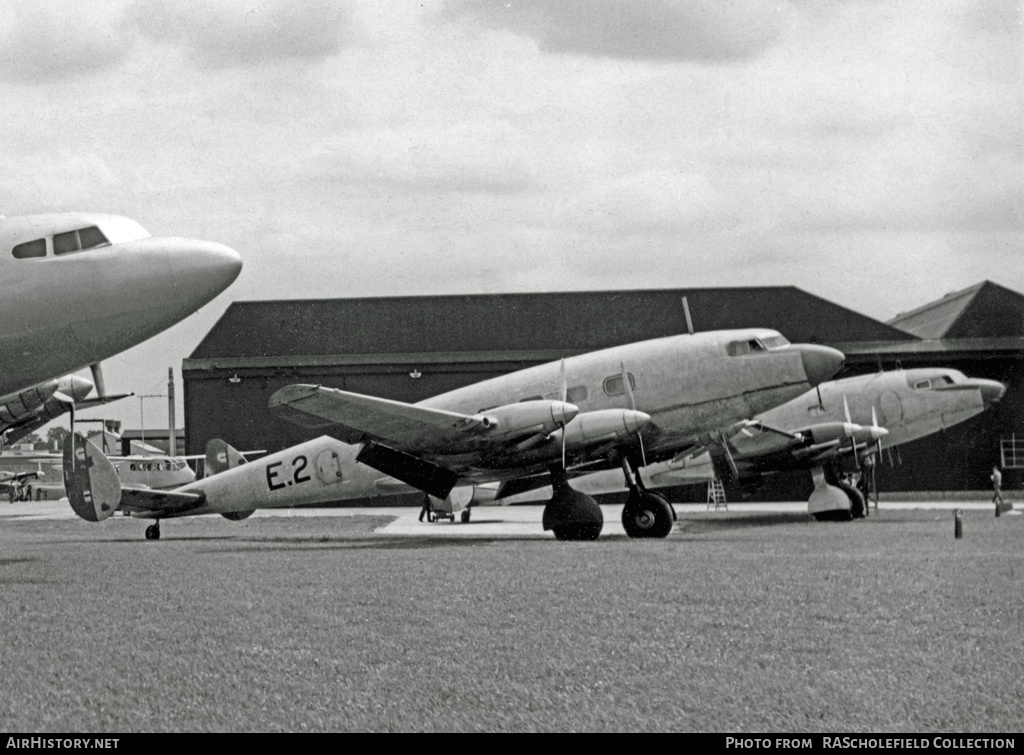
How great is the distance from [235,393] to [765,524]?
2937 centimetres

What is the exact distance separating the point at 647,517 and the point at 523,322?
32204mm

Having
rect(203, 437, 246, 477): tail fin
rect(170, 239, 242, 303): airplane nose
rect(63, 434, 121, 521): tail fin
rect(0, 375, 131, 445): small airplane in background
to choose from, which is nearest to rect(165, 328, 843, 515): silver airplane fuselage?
Result: rect(63, 434, 121, 521): tail fin

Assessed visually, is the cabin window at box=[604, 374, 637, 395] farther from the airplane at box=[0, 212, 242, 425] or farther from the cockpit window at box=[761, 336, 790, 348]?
the airplane at box=[0, 212, 242, 425]

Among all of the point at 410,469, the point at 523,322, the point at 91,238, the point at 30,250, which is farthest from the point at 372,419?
the point at 523,322

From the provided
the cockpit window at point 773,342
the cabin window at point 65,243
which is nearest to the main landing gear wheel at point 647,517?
the cockpit window at point 773,342

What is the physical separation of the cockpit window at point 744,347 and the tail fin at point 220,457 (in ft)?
42.6

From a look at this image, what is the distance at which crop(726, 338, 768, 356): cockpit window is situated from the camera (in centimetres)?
2003

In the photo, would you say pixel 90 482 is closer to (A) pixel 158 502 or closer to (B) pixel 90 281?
(A) pixel 158 502

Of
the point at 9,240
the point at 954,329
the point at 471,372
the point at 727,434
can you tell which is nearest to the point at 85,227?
the point at 9,240

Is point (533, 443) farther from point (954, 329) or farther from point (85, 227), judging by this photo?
point (954, 329)

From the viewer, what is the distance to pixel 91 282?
1108 cm

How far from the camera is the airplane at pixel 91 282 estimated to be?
36.2ft

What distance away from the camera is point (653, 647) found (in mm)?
7371

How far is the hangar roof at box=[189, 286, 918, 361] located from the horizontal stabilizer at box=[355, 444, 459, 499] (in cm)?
3018
